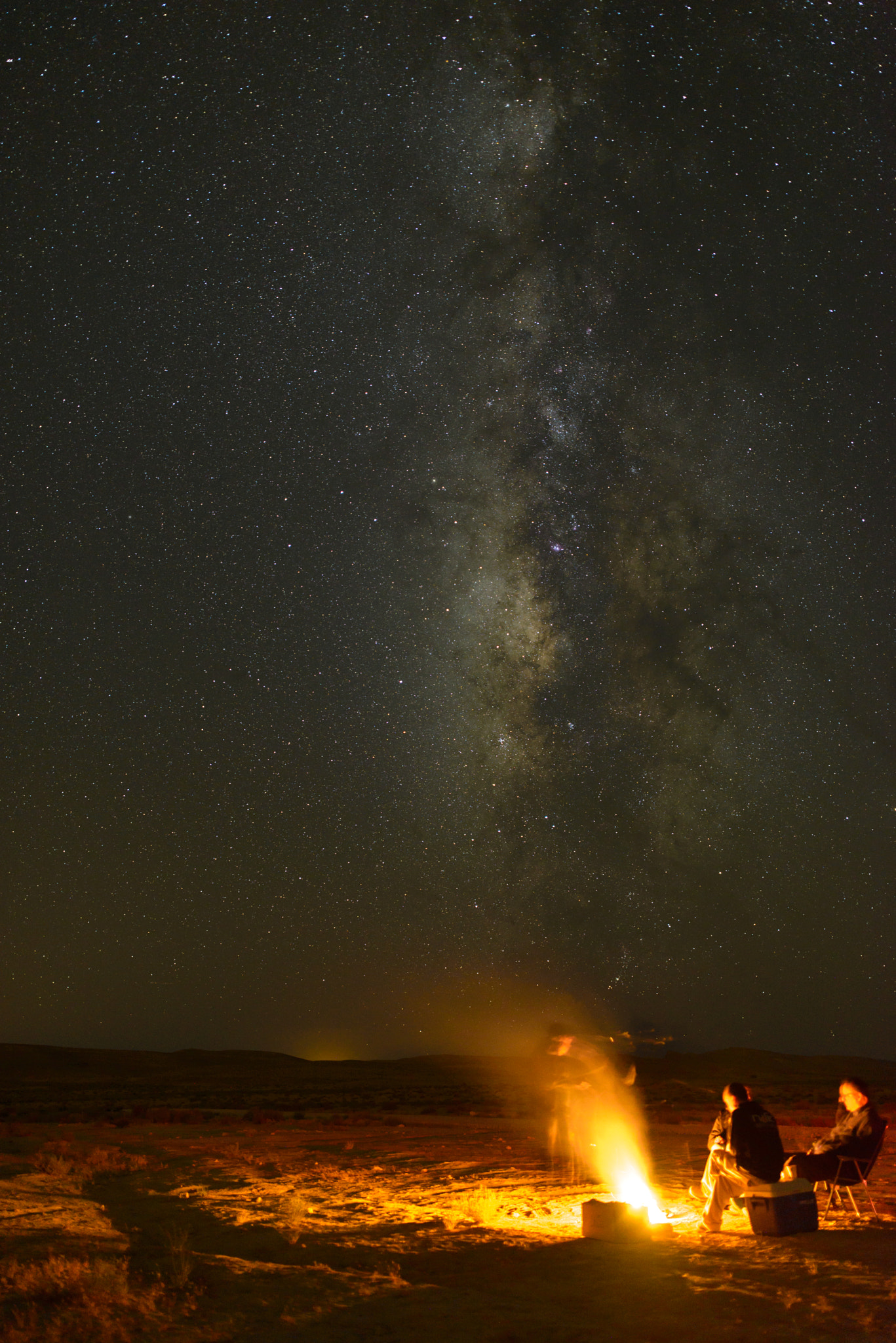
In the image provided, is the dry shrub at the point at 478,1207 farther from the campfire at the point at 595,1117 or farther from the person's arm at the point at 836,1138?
the person's arm at the point at 836,1138

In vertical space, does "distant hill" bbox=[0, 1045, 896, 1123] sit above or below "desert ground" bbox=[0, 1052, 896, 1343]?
below

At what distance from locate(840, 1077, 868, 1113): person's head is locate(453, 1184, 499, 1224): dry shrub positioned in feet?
11.5

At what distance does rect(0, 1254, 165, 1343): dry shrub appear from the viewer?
5.33 metres

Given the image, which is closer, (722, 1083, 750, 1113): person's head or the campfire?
(722, 1083, 750, 1113): person's head

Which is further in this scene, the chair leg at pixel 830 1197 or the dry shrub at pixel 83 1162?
the dry shrub at pixel 83 1162

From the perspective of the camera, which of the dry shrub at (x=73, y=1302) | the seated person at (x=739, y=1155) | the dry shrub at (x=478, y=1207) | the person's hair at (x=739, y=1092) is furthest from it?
the dry shrub at (x=478, y=1207)

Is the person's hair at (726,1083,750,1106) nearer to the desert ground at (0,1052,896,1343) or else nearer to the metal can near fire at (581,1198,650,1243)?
the desert ground at (0,1052,896,1343)

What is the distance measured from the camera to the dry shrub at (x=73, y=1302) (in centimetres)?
533

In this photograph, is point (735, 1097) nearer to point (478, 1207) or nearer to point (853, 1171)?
point (853, 1171)

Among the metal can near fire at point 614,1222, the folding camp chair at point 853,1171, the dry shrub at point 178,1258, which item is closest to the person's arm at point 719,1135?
the metal can near fire at point 614,1222

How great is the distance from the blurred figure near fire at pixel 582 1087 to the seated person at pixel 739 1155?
3.61 meters

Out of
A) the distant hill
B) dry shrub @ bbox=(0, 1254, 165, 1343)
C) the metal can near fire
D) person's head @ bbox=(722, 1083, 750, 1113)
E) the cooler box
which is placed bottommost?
the distant hill

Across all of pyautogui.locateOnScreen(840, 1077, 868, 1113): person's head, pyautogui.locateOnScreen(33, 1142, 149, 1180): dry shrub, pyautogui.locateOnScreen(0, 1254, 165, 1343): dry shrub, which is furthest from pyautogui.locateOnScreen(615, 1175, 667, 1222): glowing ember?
pyautogui.locateOnScreen(33, 1142, 149, 1180): dry shrub

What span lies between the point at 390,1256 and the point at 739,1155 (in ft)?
9.73
